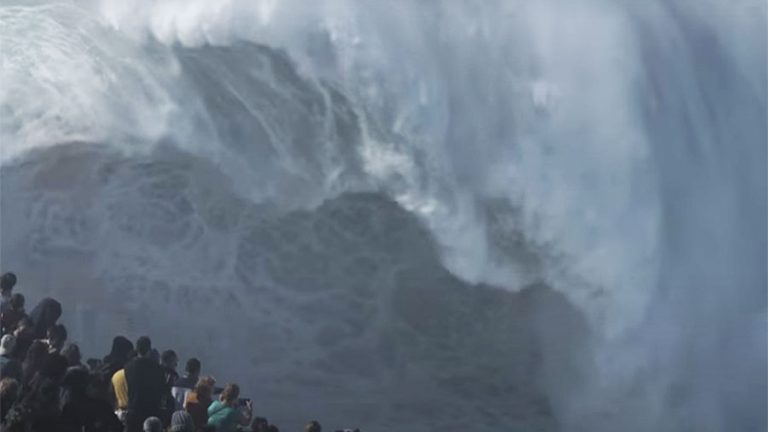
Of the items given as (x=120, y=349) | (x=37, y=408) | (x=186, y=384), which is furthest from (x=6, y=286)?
A: (x=37, y=408)

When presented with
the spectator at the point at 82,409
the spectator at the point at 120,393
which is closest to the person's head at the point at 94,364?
the spectator at the point at 120,393

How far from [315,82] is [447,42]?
1284mm

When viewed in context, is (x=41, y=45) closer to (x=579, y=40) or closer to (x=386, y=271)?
(x=386, y=271)

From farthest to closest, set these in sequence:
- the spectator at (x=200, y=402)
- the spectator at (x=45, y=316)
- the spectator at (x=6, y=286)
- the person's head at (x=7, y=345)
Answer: the spectator at (x=6, y=286), the spectator at (x=45, y=316), the person's head at (x=7, y=345), the spectator at (x=200, y=402)

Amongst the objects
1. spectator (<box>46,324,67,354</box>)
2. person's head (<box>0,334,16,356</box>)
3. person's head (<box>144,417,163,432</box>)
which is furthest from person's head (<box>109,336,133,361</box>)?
person's head (<box>144,417,163,432</box>)

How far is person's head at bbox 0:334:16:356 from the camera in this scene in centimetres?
998

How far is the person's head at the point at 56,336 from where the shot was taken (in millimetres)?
10336

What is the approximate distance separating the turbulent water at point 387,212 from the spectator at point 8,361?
2.87 m

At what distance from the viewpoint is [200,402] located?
9641 mm

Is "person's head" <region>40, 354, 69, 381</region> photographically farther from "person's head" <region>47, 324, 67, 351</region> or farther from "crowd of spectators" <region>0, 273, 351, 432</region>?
"person's head" <region>47, 324, 67, 351</region>

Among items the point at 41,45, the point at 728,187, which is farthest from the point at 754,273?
the point at 41,45

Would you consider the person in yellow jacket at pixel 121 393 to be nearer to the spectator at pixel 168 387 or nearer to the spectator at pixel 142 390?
the spectator at pixel 142 390

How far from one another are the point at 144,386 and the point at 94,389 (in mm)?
767

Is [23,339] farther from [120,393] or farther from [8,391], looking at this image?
[8,391]
